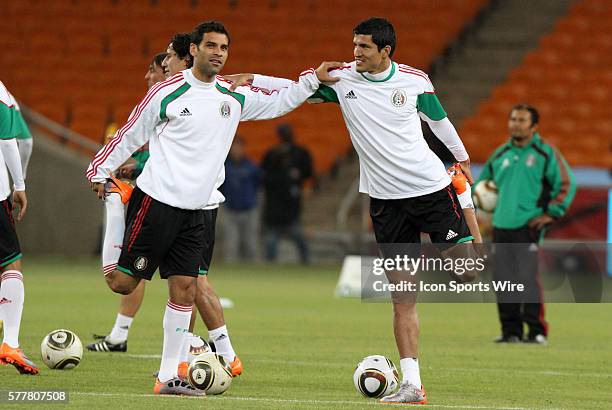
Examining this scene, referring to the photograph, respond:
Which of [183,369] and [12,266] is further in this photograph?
[12,266]

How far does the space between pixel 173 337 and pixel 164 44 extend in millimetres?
18722

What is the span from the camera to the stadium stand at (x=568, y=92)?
78.6ft

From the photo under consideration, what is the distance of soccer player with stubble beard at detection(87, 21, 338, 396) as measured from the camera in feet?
26.2

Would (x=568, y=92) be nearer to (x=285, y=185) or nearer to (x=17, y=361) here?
(x=285, y=185)

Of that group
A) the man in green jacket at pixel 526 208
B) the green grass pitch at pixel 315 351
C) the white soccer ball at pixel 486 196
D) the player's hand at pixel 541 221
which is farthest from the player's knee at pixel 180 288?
the white soccer ball at pixel 486 196

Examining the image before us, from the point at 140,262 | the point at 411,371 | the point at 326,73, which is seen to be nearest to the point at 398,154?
the point at 326,73

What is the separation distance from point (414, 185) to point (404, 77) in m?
0.67

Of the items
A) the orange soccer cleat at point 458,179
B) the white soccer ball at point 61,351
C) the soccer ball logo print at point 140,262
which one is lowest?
the white soccer ball at point 61,351

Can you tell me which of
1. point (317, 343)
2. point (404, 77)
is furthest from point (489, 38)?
point (404, 77)

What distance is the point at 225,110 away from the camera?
26.7 ft

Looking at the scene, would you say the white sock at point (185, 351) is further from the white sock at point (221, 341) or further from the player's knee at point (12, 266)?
the player's knee at point (12, 266)

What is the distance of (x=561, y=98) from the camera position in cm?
2538

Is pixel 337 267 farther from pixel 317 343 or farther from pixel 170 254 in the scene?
pixel 170 254

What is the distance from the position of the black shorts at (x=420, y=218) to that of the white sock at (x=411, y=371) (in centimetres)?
77
